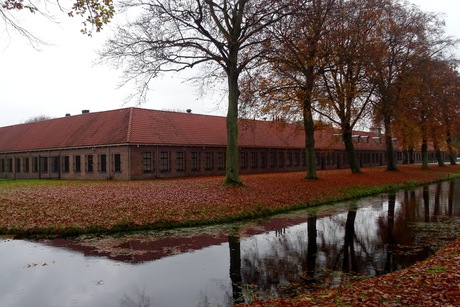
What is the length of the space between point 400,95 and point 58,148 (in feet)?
103

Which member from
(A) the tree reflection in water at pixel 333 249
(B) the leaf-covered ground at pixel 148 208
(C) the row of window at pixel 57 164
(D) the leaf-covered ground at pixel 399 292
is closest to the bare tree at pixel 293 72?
(B) the leaf-covered ground at pixel 148 208

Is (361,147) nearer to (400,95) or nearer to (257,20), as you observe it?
(400,95)

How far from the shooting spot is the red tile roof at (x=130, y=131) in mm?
33594

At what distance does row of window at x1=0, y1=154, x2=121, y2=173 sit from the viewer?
33594mm

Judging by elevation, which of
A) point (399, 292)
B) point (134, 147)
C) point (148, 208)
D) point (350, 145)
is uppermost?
point (134, 147)

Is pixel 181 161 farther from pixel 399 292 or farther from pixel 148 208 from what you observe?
pixel 399 292

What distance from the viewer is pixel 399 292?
557cm

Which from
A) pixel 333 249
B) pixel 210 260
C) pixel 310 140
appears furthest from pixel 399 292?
pixel 310 140

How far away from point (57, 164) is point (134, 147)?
10.5 meters

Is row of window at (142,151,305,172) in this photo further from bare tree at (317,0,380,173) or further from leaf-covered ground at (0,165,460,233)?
leaf-covered ground at (0,165,460,233)

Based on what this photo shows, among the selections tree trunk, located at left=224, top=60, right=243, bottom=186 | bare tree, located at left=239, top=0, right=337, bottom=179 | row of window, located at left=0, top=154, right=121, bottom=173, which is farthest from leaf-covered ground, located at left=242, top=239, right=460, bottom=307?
row of window, located at left=0, top=154, right=121, bottom=173

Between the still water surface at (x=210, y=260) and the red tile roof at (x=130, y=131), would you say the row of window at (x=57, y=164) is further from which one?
the still water surface at (x=210, y=260)

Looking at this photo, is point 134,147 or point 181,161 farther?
point 181,161

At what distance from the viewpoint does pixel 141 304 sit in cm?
604
